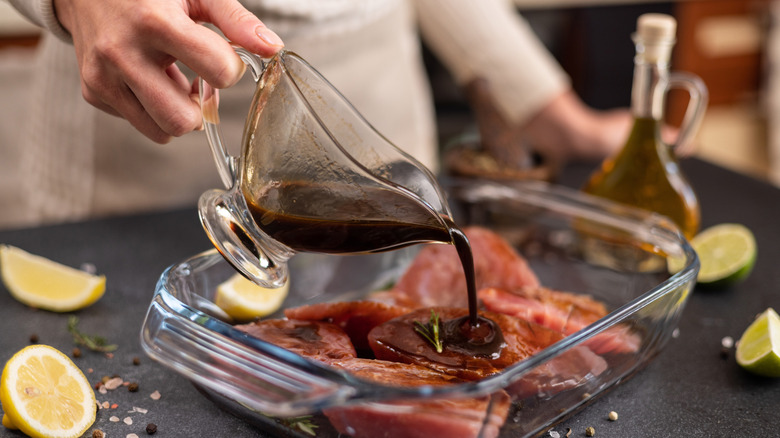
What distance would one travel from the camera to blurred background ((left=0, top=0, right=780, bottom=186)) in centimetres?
354

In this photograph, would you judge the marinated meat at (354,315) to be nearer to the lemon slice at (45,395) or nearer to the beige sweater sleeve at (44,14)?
the lemon slice at (45,395)

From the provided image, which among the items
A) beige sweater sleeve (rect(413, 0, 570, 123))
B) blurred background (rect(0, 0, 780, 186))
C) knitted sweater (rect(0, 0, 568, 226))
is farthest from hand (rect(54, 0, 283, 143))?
blurred background (rect(0, 0, 780, 186))

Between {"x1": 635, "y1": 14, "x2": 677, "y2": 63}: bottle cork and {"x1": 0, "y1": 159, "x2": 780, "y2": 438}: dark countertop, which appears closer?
{"x1": 0, "y1": 159, "x2": 780, "y2": 438}: dark countertop

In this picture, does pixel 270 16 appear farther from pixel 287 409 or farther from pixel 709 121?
pixel 709 121

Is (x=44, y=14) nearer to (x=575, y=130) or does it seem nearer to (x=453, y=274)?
(x=453, y=274)

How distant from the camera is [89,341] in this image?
3.38 feet

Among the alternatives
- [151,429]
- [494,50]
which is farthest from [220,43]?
[494,50]

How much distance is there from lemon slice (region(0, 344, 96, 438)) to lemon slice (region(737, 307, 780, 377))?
2.83 feet

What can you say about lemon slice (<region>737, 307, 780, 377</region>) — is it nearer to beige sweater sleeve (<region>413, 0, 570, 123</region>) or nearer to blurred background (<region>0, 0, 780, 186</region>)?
beige sweater sleeve (<region>413, 0, 570, 123</region>)

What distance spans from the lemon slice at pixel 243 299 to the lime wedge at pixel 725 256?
0.74 meters

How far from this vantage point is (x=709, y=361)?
1036 mm

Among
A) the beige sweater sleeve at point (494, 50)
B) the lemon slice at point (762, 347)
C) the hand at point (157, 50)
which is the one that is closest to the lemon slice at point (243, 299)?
the hand at point (157, 50)

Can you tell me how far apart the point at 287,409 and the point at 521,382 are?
0.25 m

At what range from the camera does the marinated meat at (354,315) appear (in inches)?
37.9
